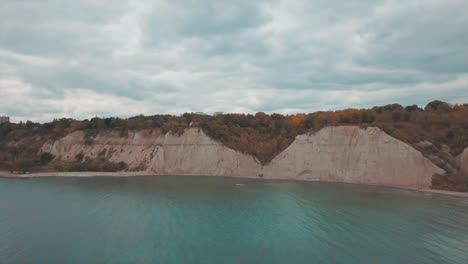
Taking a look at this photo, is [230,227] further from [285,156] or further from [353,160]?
[285,156]

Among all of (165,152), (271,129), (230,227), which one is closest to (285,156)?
(271,129)

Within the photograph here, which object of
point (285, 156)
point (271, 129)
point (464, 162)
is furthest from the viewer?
point (271, 129)

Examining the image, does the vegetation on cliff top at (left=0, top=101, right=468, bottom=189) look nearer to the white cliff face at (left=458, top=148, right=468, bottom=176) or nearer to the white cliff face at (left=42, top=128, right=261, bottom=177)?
the white cliff face at (left=458, top=148, right=468, bottom=176)

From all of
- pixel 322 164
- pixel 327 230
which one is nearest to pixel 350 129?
pixel 322 164

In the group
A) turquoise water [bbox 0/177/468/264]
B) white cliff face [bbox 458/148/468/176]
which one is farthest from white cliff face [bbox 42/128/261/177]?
white cliff face [bbox 458/148/468/176]

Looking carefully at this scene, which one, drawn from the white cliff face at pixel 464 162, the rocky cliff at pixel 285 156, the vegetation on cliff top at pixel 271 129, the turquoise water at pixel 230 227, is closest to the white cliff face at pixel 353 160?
the rocky cliff at pixel 285 156

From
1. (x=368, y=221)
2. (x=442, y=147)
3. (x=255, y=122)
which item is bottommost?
(x=368, y=221)

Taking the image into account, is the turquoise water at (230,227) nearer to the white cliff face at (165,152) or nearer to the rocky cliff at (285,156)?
the rocky cliff at (285,156)

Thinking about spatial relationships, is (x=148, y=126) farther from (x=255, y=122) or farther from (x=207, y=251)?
(x=207, y=251)
